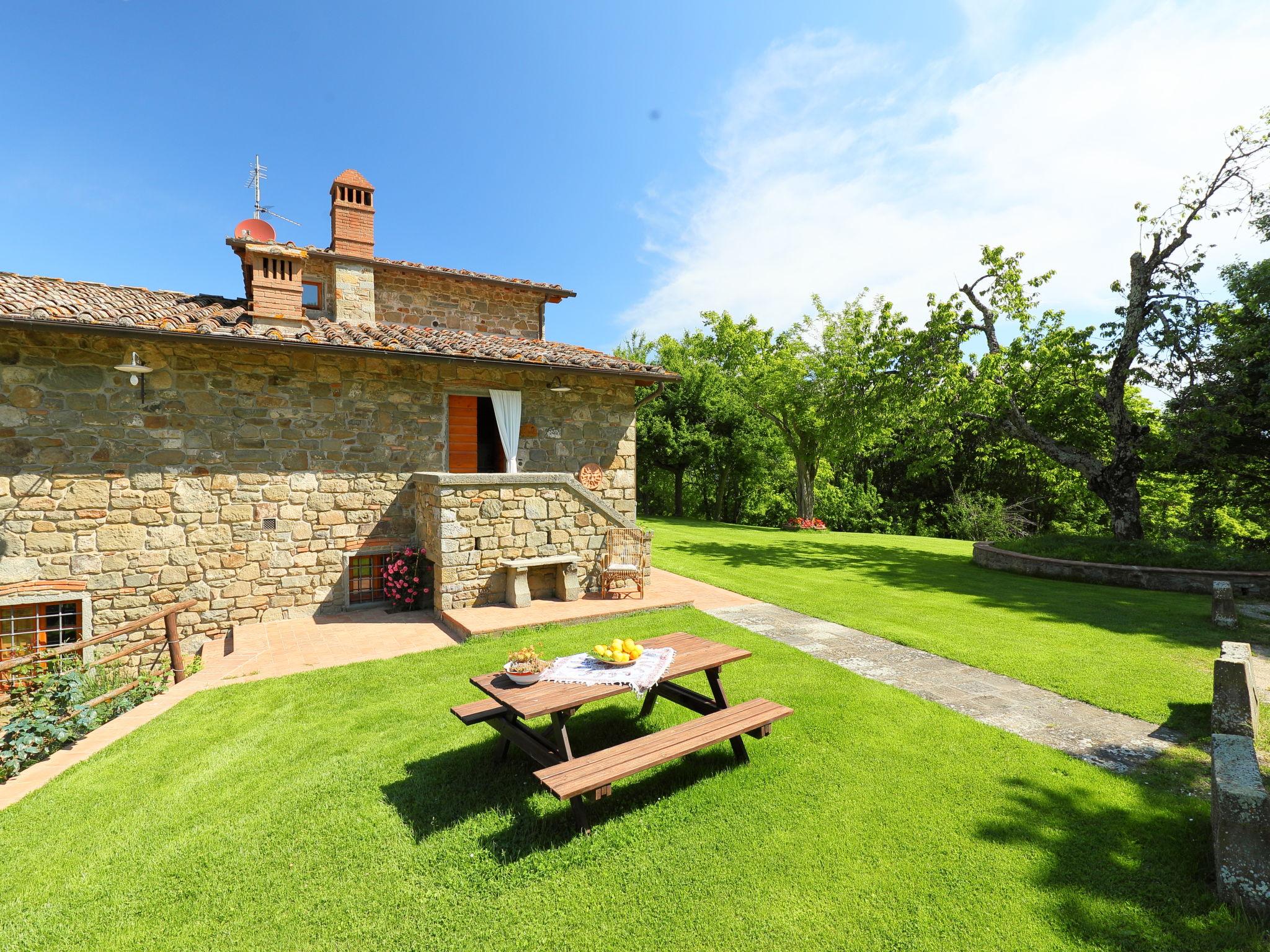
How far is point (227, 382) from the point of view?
767cm

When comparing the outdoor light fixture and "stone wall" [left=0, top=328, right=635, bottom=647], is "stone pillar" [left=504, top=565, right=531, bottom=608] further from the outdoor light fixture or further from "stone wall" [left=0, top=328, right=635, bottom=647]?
the outdoor light fixture

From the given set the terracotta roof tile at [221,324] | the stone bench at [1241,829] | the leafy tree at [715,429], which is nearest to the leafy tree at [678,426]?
the leafy tree at [715,429]

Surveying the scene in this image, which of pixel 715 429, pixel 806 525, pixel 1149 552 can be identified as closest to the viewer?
pixel 1149 552

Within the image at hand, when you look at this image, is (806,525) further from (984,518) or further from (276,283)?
(276,283)

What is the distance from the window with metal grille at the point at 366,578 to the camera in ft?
28.1

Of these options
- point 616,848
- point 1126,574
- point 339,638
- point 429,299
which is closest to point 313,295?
point 429,299

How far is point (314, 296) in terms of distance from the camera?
1224 cm

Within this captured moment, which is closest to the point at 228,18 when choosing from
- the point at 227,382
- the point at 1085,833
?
the point at 227,382

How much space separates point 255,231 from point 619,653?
38.2ft

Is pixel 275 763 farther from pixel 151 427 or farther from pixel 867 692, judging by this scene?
pixel 151 427

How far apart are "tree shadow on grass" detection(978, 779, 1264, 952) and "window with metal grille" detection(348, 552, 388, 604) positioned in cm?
838

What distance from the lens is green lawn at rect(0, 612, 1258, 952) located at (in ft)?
8.47

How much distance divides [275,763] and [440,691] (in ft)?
4.88

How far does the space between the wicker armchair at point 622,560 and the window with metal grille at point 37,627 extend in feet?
22.7
